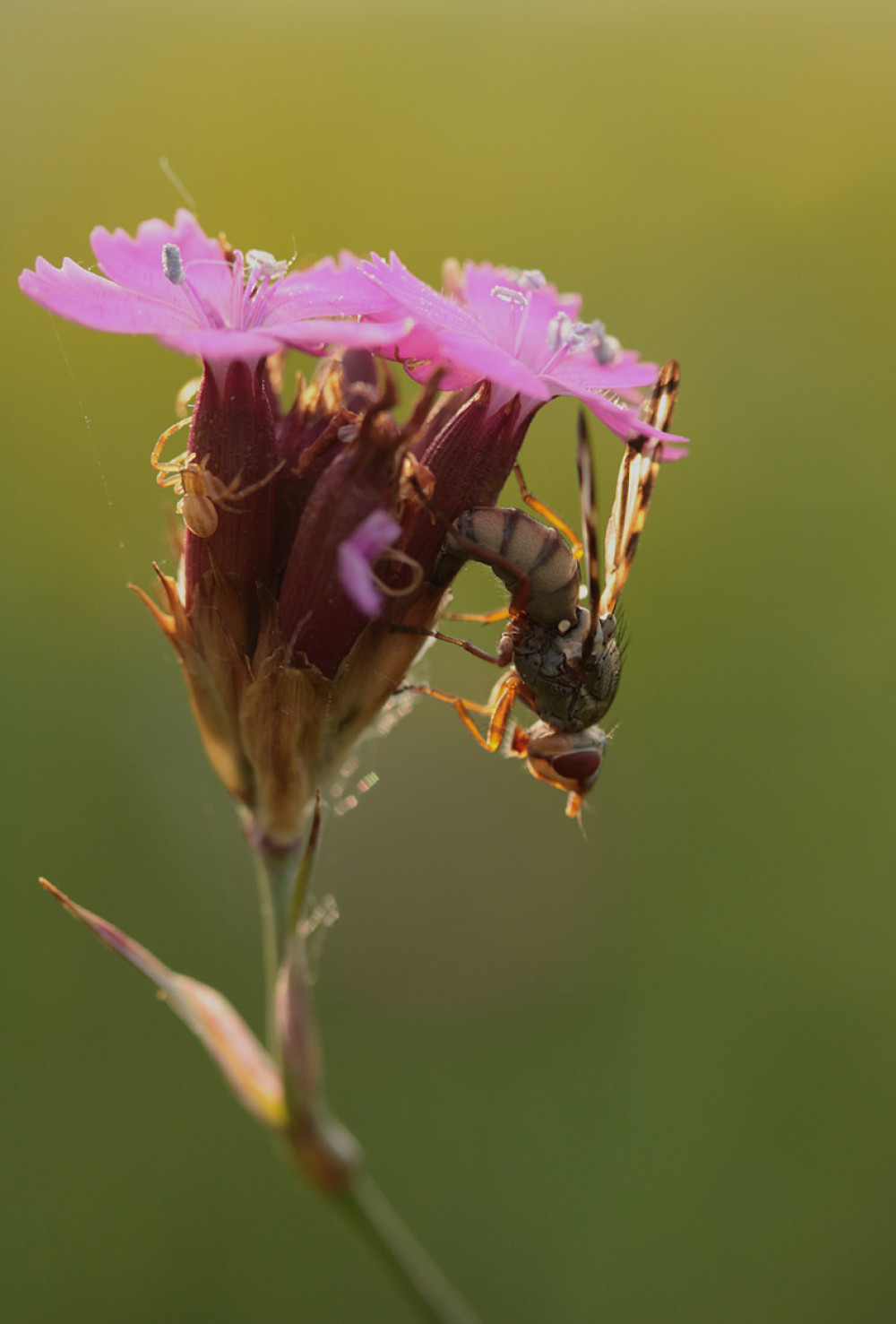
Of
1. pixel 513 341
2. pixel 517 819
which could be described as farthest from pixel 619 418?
pixel 517 819

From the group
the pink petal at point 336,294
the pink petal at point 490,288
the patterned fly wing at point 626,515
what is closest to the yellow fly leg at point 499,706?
the patterned fly wing at point 626,515

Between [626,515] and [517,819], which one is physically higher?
[626,515]

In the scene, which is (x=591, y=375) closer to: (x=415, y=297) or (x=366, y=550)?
(x=415, y=297)

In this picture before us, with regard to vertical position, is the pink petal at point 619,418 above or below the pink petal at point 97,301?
below

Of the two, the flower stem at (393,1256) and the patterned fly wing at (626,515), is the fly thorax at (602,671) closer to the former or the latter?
the patterned fly wing at (626,515)

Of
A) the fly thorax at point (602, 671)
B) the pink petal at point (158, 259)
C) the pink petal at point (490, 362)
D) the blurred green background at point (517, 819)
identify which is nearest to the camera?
the pink petal at point (490, 362)

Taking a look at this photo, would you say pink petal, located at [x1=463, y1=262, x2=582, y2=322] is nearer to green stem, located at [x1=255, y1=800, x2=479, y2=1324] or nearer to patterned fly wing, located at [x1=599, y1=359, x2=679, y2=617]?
patterned fly wing, located at [x1=599, y1=359, x2=679, y2=617]

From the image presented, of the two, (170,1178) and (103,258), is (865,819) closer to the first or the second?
(170,1178)
